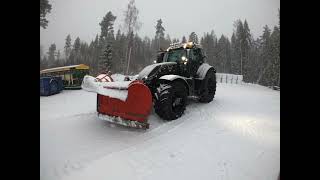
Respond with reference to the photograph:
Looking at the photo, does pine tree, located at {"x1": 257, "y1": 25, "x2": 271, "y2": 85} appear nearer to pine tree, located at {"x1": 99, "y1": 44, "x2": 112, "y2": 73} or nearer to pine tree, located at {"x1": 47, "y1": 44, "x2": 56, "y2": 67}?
pine tree, located at {"x1": 99, "y1": 44, "x2": 112, "y2": 73}

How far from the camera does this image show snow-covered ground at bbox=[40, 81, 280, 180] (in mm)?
2582

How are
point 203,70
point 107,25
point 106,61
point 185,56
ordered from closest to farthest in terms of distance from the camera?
point 107,25, point 106,61, point 185,56, point 203,70

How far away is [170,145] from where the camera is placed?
3.15m

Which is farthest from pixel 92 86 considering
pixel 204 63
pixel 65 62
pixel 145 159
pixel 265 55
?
pixel 204 63

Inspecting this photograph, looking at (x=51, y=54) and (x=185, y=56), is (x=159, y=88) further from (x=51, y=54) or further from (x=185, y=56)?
(x=51, y=54)

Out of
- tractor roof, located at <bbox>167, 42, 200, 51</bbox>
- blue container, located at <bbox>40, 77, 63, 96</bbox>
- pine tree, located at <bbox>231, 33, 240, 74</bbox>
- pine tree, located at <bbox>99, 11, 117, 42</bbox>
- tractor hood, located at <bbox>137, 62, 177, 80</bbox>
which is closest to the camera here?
blue container, located at <bbox>40, 77, 63, 96</bbox>

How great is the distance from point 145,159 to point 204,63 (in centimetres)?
323

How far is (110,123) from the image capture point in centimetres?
394

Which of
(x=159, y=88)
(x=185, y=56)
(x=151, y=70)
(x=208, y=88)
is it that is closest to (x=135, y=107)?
(x=159, y=88)

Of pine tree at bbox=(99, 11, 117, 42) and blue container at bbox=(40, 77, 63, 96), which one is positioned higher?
pine tree at bbox=(99, 11, 117, 42)

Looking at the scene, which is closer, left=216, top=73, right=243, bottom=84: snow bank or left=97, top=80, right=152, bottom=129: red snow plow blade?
left=97, top=80, right=152, bottom=129: red snow plow blade

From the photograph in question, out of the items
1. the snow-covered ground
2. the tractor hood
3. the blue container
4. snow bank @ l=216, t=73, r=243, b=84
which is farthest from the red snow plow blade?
snow bank @ l=216, t=73, r=243, b=84

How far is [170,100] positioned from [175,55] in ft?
4.94
